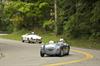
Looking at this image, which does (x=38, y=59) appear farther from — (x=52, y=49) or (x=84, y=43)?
(x=84, y=43)

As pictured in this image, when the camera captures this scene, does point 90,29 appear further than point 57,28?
No

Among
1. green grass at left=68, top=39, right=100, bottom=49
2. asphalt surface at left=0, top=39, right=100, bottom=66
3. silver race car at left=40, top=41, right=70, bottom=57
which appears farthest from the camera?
green grass at left=68, top=39, right=100, bottom=49

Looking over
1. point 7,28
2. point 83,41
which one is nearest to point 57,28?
point 83,41

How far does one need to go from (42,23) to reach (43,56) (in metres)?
43.7

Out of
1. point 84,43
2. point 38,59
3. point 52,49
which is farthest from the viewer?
point 84,43

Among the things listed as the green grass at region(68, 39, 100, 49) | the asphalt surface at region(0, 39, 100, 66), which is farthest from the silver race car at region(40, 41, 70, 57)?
the green grass at region(68, 39, 100, 49)

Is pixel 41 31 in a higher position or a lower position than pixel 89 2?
lower

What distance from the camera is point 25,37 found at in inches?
2293

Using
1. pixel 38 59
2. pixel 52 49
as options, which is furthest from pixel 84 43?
pixel 38 59

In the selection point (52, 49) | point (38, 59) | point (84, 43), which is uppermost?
point (52, 49)

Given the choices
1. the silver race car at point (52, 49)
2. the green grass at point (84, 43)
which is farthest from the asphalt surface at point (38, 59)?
the green grass at point (84, 43)

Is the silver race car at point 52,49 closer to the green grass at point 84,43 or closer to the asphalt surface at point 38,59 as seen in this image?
the asphalt surface at point 38,59

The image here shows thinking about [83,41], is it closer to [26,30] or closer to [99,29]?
[99,29]

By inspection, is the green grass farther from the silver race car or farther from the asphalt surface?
the silver race car
